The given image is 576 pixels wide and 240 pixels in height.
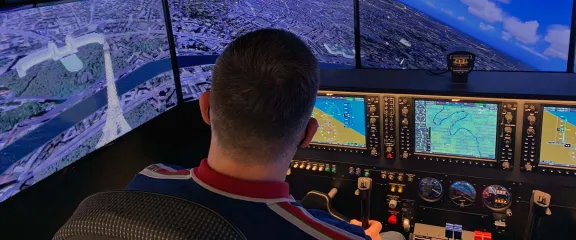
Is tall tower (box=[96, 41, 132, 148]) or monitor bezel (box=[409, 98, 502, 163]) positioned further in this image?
tall tower (box=[96, 41, 132, 148])

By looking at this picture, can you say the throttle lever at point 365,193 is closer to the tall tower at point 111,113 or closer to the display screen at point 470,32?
the display screen at point 470,32

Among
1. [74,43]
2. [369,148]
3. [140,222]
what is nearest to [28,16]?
[74,43]

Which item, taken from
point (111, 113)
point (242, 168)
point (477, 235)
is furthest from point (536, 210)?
point (111, 113)

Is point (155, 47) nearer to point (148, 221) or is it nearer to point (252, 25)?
point (252, 25)

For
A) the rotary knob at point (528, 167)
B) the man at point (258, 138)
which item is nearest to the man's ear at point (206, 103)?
the man at point (258, 138)

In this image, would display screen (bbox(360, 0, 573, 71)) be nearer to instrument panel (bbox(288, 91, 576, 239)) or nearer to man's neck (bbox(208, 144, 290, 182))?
instrument panel (bbox(288, 91, 576, 239))

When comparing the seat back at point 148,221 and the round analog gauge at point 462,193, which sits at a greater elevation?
the seat back at point 148,221

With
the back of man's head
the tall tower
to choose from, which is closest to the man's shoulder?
the back of man's head
